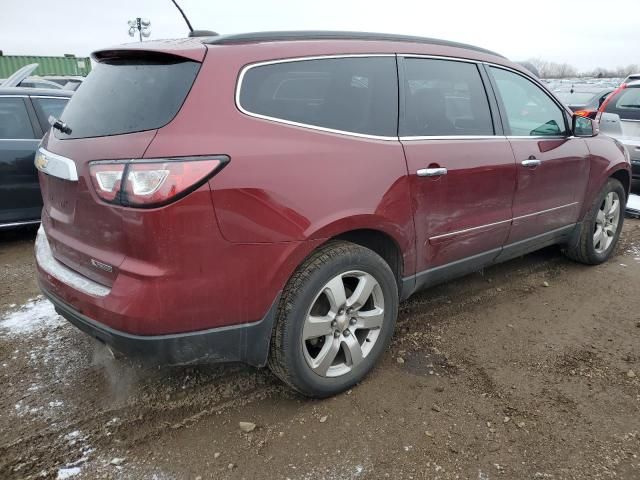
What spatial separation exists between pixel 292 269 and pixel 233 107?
73 centimetres

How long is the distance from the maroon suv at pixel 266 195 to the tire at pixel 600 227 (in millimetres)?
1609

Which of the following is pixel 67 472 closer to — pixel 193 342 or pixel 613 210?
pixel 193 342

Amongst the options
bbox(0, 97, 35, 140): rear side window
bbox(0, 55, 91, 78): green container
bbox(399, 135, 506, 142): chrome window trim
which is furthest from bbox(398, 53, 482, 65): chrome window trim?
bbox(0, 55, 91, 78): green container

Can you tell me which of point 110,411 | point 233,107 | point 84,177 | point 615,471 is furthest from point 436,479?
point 84,177

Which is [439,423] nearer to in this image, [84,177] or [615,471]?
[615,471]

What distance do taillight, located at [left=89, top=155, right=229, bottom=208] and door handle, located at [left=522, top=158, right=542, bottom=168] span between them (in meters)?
2.27

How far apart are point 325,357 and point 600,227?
10.5 ft

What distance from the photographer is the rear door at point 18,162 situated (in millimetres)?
4879

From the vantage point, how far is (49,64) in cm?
2444

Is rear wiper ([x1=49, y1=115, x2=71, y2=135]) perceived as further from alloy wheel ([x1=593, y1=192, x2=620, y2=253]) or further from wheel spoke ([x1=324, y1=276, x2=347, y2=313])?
alloy wheel ([x1=593, y1=192, x2=620, y2=253])

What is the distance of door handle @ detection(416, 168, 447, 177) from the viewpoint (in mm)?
2707

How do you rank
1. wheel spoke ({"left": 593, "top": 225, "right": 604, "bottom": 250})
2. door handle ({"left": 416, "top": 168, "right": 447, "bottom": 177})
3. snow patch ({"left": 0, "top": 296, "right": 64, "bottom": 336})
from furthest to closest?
wheel spoke ({"left": 593, "top": 225, "right": 604, "bottom": 250}), snow patch ({"left": 0, "top": 296, "right": 64, "bottom": 336}), door handle ({"left": 416, "top": 168, "right": 447, "bottom": 177})

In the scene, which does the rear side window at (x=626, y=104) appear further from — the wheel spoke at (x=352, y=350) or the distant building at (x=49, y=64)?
the distant building at (x=49, y=64)

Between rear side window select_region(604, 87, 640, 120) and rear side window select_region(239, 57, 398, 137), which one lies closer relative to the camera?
rear side window select_region(239, 57, 398, 137)
